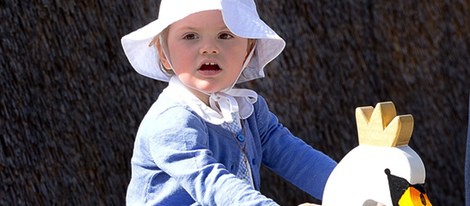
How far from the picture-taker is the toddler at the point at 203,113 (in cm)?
188

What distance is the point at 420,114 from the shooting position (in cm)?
359

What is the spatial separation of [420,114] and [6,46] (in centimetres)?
150

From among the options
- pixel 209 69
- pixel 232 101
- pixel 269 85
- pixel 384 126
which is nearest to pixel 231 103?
pixel 232 101

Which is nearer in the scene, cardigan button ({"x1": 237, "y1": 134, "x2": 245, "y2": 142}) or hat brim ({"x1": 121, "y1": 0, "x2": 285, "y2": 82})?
hat brim ({"x1": 121, "y1": 0, "x2": 285, "y2": 82})

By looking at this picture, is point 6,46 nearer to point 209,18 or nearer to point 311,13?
point 311,13

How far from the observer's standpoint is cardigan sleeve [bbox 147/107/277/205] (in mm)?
1774

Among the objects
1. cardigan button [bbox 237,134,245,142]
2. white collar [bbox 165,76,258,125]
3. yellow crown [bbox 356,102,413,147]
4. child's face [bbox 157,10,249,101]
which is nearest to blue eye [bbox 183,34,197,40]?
child's face [bbox 157,10,249,101]

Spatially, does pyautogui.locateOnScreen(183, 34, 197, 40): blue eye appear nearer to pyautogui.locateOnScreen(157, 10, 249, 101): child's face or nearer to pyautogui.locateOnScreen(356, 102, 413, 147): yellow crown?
pyautogui.locateOnScreen(157, 10, 249, 101): child's face

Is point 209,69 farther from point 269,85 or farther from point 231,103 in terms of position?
point 269,85


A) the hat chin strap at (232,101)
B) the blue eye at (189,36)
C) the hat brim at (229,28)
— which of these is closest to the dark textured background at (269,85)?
the hat brim at (229,28)

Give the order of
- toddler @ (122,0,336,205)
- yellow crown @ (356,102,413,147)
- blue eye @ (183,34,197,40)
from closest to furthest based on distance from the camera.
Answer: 1. yellow crown @ (356,102,413,147)
2. toddler @ (122,0,336,205)
3. blue eye @ (183,34,197,40)

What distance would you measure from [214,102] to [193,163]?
0.79ft

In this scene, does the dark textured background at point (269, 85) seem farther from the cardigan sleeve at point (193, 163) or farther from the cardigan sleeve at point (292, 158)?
the cardigan sleeve at point (193, 163)

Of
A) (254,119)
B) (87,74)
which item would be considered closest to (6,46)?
(87,74)
